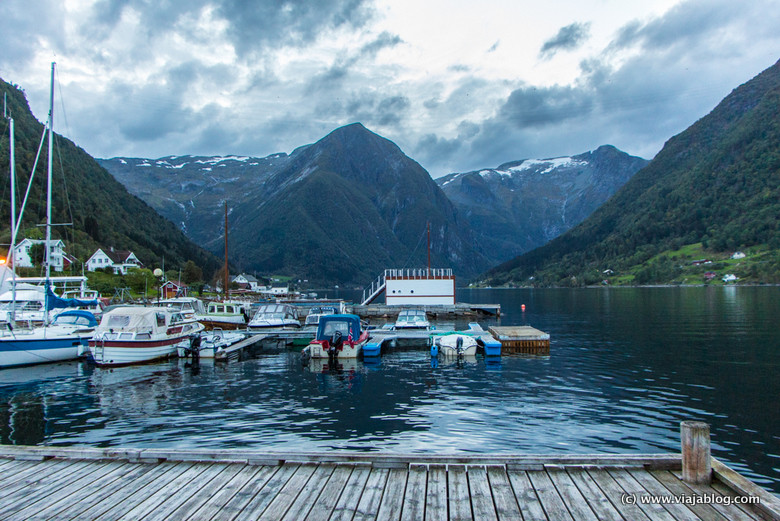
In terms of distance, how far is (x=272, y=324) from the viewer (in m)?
50.6

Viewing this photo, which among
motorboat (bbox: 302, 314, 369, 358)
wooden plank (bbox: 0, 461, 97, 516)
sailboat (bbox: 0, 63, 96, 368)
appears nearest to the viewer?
wooden plank (bbox: 0, 461, 97, 516)

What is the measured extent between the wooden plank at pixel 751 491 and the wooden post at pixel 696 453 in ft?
0.77

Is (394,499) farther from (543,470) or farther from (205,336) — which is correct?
(205,336)

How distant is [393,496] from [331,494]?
1066mm

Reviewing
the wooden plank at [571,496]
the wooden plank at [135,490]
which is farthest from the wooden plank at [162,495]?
the wooden plank at [571,496]

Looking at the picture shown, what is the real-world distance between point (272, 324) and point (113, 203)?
161m

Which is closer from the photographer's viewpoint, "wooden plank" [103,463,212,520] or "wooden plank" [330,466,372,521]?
"wooden plank" [330,466,372,521]

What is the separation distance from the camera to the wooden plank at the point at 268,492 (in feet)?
25.8

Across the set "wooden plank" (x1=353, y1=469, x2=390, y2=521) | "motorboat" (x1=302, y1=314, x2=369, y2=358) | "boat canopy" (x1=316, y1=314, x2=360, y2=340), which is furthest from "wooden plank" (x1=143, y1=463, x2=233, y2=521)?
"boat canopy" (x1=316, y1=314, x2=360, y2=340)

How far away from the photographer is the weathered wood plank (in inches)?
298

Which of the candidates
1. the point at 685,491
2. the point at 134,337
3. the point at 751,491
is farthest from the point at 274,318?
the point at 751,491

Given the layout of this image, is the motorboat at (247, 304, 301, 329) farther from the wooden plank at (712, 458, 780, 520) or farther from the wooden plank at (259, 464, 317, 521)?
the wooden plank at (712, 458, 780, 520)

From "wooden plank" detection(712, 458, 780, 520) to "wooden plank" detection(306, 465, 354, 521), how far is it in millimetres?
6557

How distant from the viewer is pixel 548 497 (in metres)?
8.24
